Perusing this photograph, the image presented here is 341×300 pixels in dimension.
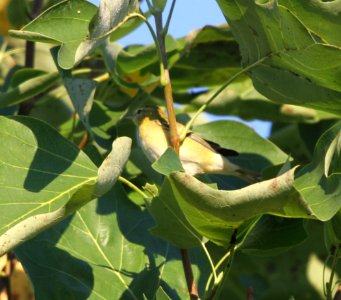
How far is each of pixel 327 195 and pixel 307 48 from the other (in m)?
0.47

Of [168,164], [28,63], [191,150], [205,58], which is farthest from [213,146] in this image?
[168,164]

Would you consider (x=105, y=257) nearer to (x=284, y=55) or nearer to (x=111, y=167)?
(x=111, y=167)

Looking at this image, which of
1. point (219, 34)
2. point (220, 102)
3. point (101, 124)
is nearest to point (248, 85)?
point (220, 102)

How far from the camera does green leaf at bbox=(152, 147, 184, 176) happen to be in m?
2.56

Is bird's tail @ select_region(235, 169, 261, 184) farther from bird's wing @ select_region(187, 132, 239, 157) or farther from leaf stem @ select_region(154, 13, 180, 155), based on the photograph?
leaf stem @ select_region(154, 13, 180, 155)

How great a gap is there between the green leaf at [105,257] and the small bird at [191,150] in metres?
0.38

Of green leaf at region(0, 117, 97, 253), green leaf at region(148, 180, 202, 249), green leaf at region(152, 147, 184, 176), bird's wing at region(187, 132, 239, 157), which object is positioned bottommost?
bird's wing at region(187, 132, 239, 157)

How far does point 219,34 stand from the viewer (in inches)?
163

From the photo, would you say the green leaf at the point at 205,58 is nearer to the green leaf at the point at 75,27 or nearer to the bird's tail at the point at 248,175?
the bird's tail at the point at 248,175

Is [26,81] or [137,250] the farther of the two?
[26,81]

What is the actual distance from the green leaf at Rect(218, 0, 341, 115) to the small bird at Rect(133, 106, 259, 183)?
0.70 m

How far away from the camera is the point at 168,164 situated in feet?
8.56

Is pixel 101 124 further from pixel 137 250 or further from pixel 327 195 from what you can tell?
pixel 327 195

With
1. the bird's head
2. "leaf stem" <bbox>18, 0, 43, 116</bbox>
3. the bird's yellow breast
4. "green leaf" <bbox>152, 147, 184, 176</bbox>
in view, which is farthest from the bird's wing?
"green leaf" <bbox>152, 147, 184, 176</bbox>
